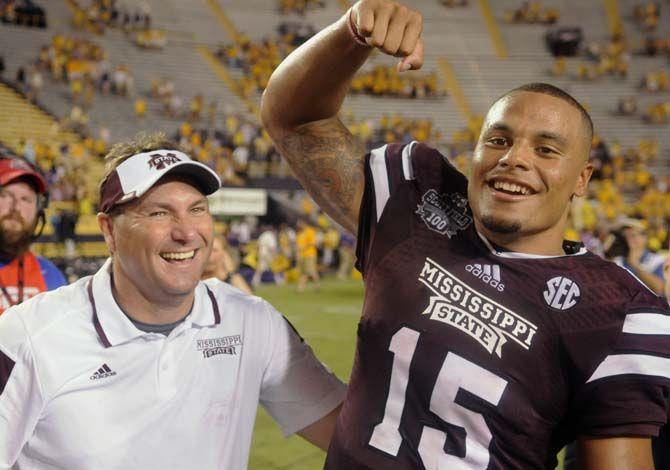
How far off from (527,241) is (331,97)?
70 centimetres

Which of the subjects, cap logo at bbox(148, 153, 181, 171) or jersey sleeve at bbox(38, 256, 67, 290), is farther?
jersey sleeve at bbox(38, 256, 67, 290)

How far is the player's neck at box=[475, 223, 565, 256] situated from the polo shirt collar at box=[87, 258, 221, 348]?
876 mm

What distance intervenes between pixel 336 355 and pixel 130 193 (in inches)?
237

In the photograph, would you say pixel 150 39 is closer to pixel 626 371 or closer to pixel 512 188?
pixel 512 188

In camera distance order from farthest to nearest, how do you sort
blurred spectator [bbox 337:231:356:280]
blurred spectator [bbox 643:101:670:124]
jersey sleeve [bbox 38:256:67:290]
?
1. blurred spectator [bbox 643:101:670:124]
2. blurred spectator [bbox 337:231:356:280]
3. jersey sleeve [bbox 38:256:67:290]

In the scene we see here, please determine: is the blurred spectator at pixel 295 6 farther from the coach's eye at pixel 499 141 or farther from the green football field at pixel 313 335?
the coach's eye at pixel 499 141

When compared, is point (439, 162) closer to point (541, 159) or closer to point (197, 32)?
point (541, 159)

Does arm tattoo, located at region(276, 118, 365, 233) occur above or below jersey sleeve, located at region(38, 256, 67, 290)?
above

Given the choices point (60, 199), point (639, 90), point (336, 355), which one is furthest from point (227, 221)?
point (639, 90)

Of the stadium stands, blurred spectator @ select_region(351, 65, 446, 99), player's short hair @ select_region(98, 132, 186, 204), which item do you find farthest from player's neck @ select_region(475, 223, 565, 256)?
blurred spectator @ select_region(351, 65, 446, 99)

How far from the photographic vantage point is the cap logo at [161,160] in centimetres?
214

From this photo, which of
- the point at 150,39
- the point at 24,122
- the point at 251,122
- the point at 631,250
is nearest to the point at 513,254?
the point at 631,250

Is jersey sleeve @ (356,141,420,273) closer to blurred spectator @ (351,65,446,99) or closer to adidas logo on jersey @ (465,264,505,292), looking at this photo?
adidas logo on jersey @ (465,264,505,292)

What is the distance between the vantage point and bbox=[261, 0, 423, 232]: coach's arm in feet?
5.85
